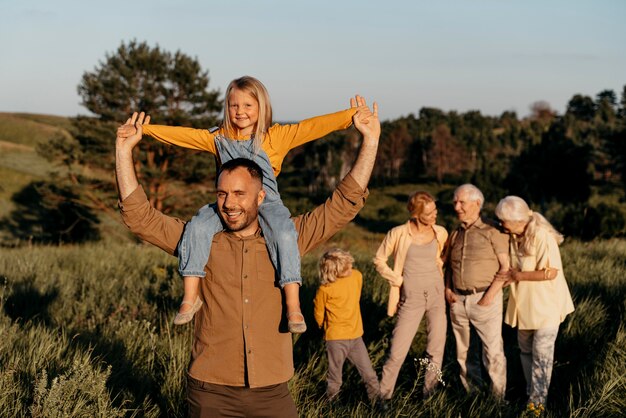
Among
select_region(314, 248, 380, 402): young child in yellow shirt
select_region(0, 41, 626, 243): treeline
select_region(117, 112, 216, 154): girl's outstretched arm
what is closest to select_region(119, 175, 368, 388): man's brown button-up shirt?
select_region(117, 112, 216, 154): girl's outstretched arm

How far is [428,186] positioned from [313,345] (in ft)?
237

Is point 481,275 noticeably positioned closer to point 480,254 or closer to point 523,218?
point 480,254

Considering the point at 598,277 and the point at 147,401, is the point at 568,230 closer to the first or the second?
the point at 598,277

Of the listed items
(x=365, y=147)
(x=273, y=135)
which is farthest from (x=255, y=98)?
(x=365, y=147)

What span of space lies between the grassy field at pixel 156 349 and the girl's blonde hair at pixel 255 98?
165 centimetres

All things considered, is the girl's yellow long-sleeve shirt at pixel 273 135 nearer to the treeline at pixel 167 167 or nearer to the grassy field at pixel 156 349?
the grassy field at pixel 156 349

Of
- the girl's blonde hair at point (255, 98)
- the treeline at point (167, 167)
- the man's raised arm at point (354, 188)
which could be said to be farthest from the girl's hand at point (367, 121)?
the treeline at point (167, 167)

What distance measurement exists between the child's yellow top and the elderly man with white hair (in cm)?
111

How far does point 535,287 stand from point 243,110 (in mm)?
3548

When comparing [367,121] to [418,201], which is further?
[418,201]

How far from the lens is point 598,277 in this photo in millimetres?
8703

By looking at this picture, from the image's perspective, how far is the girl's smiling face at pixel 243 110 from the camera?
348 cm

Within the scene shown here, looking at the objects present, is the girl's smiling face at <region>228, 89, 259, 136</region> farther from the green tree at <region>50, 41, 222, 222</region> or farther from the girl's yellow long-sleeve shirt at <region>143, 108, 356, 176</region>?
the green tree at <region>50, 41, 222, 222</region>

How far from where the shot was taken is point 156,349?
211 inches
